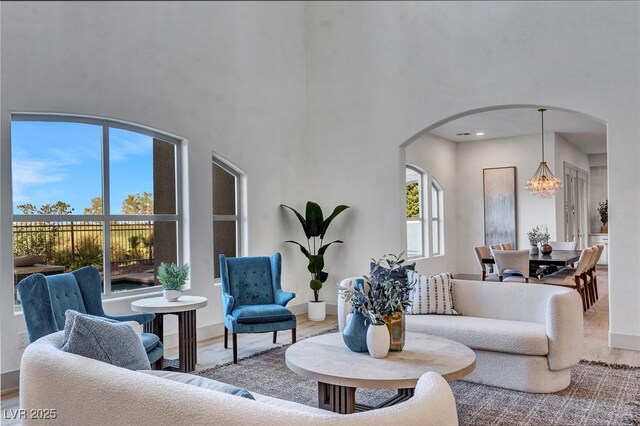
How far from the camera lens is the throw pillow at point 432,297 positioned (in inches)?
161

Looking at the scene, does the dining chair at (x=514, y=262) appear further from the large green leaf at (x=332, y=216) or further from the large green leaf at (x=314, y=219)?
the large green leaf at (x=314, y=219)

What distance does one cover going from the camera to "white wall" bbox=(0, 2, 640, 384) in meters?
4.18

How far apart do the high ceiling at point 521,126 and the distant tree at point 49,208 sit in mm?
5594

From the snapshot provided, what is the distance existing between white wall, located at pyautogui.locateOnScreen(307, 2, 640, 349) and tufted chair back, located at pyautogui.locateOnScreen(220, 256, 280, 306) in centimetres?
167

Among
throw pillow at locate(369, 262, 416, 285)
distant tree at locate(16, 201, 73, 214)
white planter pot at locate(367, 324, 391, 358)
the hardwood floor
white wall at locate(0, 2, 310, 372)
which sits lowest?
the hardwood floor

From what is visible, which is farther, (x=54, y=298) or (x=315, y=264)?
(x=315, y=264)

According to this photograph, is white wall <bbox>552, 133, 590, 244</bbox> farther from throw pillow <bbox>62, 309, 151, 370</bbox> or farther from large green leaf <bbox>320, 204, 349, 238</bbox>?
throw pillow <bbox>62, 309, 151, 370</bbox>

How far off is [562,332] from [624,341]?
67.7 inches

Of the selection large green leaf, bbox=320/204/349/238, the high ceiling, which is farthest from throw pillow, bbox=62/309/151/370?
the high ceiling

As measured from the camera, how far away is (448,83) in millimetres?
5523

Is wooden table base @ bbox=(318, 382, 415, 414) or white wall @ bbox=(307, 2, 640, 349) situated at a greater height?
white wall @ bbox=(307, 2, 640, 349)

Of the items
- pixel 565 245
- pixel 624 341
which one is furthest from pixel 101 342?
pixel 565 245

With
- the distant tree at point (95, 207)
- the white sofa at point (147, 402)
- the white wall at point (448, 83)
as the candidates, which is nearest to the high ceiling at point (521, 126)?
the white wall at point (448, 83)

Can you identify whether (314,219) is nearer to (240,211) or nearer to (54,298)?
(240,211)
